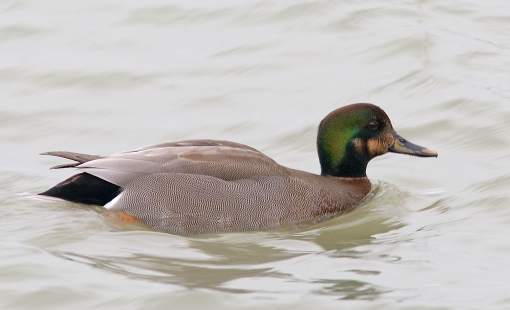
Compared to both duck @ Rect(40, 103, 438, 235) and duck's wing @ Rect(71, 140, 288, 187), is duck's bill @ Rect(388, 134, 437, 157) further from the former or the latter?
duck's wing @ Rect(71, 140, 288, 187)

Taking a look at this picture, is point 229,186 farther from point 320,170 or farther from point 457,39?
point 457,39

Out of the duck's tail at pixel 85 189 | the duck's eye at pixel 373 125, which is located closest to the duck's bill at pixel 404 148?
the duck's eye at pixel 373 125

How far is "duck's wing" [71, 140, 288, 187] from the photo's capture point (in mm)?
8875

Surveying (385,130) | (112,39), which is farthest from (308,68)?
(385,130)

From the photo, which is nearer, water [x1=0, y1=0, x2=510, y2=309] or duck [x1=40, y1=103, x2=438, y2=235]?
water [x1=0, y1=0, x2=510, y2=309]

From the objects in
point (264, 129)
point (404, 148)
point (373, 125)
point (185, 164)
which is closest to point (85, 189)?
point (185, 164)

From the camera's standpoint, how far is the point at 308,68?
12.2 m

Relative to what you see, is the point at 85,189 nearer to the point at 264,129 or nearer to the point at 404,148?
the point at 404,148

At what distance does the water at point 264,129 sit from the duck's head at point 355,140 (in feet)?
0.87

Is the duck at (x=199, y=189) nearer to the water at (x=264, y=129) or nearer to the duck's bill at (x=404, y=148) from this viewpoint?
the water at (x=264, y=129)

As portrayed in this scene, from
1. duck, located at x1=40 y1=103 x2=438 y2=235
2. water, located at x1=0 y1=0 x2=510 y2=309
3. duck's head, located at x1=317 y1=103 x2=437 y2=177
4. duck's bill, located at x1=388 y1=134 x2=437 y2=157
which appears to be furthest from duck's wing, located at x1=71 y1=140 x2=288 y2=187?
duck's bill, located at x1=388 y1=134 x2=437 y2=157

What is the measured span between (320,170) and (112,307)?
10.9 ft

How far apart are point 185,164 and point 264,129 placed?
2103 millimetres

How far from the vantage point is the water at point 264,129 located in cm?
751
